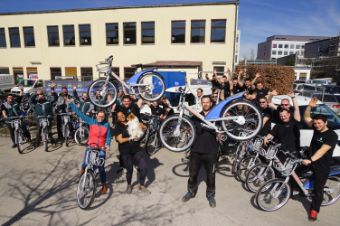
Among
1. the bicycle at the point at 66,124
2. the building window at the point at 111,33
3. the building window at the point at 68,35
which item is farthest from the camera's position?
the building window at the point at 68,35

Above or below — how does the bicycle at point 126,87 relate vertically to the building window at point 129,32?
below

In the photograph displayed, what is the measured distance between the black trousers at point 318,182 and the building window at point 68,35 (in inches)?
949

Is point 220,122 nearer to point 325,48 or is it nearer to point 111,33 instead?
point 111,33

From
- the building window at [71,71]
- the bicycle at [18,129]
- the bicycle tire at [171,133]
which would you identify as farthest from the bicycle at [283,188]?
the building window at [71,71]

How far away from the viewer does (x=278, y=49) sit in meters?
102

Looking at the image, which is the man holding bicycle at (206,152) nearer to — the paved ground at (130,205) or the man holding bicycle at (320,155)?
the paved ground at (130,205)

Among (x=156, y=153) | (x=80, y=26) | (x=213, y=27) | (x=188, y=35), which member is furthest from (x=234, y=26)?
(x=156, y=153)

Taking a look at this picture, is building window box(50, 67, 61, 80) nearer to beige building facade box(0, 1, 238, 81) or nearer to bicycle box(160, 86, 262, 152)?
beige building facade box(0, 1, 238, 81)

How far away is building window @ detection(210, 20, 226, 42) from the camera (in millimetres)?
20453

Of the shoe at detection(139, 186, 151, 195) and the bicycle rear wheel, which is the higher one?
the bicycle rear wheel

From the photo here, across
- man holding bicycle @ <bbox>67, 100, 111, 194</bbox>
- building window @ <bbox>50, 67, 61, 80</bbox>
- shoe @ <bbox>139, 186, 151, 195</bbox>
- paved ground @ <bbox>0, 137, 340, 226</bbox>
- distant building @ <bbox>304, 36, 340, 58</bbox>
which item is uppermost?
distant building @ <bbox>304, 36, 340, 58</bbox>

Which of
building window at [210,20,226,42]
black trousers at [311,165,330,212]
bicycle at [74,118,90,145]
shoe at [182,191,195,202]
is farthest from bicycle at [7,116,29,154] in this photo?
building window at [210,20,226,42]

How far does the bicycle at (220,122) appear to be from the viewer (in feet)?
14.0

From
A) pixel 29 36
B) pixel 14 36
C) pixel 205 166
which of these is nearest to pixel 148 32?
pixel 29 36
